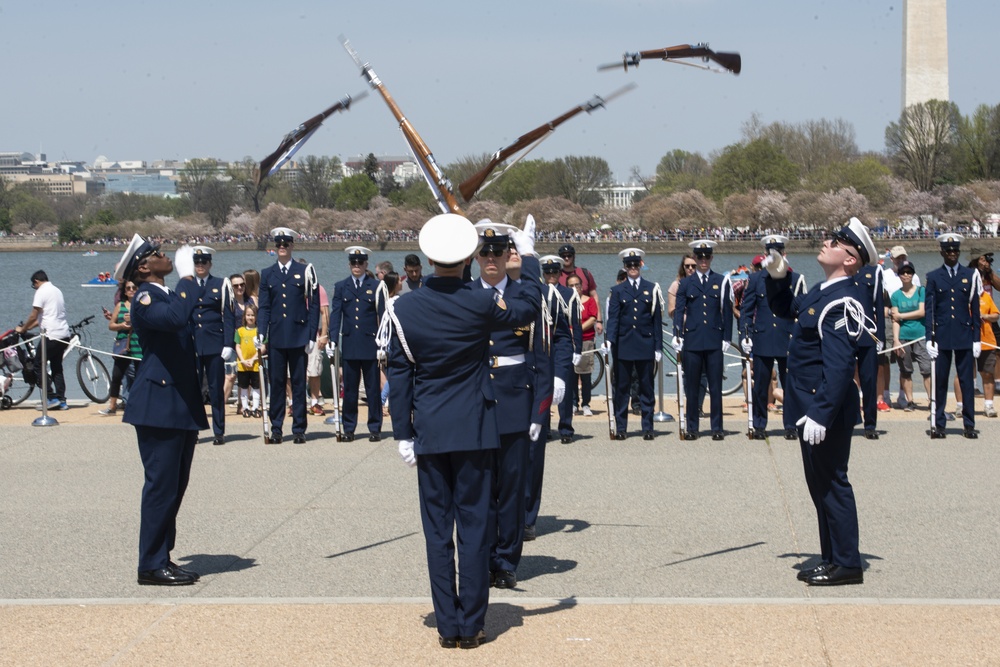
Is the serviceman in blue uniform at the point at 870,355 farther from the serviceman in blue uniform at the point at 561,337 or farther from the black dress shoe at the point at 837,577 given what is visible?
the black dress shoe at the point at 837,577

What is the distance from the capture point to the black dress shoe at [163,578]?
745 centimetres

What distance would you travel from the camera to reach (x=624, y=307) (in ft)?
44.5

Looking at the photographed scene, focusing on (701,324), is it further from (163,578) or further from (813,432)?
(163,578)

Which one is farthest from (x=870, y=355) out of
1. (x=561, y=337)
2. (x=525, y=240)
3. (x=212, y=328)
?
(x=212, y=328)

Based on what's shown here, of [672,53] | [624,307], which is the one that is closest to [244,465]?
[624,307]

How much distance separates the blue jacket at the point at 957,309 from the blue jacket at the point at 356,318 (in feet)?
18.4

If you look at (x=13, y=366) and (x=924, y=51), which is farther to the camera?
(x=924, y=51)

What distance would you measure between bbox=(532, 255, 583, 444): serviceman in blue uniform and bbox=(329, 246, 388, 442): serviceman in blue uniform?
1.94m

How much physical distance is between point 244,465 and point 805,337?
6.07 m

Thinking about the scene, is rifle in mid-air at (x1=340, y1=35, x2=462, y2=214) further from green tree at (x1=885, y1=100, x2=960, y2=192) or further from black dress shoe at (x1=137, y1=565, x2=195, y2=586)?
green tree at (x1=885, y1=100, x2=960, y2=192)

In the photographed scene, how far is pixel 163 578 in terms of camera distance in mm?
7438

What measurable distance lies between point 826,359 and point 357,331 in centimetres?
715

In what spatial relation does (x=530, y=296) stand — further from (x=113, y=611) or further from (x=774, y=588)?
(x=113, y=611)

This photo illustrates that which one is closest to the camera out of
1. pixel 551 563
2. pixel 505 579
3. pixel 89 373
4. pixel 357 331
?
pixel 505 579
